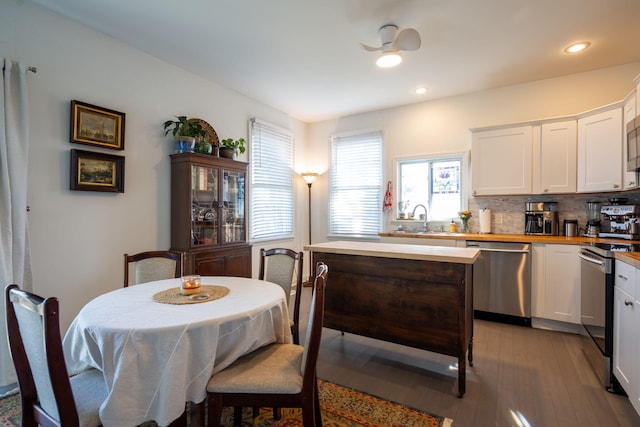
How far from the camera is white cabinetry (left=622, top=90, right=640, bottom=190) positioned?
111 inches

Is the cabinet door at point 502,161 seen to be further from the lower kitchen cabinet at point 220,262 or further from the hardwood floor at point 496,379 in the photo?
the lower kitchen cabinet at point 220,262

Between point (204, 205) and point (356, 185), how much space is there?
2578mm

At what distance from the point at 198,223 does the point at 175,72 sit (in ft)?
5.53

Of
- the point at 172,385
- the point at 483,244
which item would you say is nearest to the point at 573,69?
the point at 483,244

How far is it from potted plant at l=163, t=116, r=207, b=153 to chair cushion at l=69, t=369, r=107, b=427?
7.53 feet

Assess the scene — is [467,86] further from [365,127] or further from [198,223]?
[198,223]

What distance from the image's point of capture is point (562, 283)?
324 cm

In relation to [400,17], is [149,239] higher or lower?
lower

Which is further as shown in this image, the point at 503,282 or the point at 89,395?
the point at 503,282

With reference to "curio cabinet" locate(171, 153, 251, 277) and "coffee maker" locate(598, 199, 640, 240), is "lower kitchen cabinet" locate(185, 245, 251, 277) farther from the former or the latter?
"coffee maker" locate(598, 199, 640, 240)

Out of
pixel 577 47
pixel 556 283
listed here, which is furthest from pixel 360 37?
pixel 556 283

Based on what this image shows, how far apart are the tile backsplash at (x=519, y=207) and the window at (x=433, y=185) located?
0.89 feet

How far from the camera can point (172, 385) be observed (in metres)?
1.32

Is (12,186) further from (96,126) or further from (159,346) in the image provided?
(159,346)
